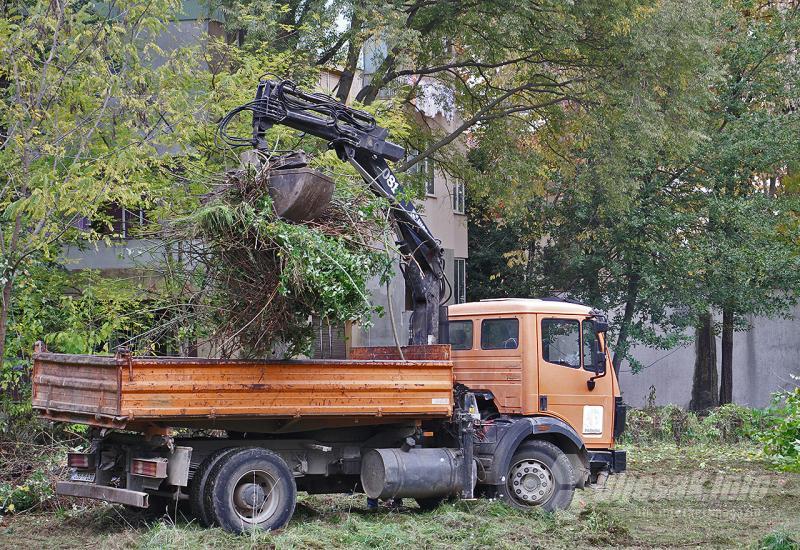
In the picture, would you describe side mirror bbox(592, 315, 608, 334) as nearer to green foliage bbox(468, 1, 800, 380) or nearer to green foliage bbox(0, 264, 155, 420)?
green foliage bbox(0, 264, 155, 420)

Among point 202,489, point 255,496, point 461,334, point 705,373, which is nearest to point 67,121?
point 202,489

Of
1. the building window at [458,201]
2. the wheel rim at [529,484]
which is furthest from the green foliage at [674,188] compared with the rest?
the wheel rim at [529,484]

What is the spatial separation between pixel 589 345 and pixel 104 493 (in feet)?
20.1

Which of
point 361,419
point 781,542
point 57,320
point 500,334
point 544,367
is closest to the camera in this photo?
point 781,542

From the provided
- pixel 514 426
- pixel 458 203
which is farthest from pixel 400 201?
pixel 458 203

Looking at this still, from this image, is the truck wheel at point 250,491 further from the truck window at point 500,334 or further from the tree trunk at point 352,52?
the tree trunk at point 352,52

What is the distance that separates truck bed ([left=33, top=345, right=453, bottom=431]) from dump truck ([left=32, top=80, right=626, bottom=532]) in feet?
0.05

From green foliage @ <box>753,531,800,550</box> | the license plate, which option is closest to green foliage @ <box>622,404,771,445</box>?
green foliage @ <box>753,531,800,550</box>

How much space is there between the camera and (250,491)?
10.4 meters

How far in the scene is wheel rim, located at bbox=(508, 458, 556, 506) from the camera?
12414 mm

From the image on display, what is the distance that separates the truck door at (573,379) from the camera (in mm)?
12648

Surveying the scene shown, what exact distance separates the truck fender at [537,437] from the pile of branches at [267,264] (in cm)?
260

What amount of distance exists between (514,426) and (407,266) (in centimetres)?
230

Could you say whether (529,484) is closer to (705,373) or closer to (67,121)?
(67,121)
